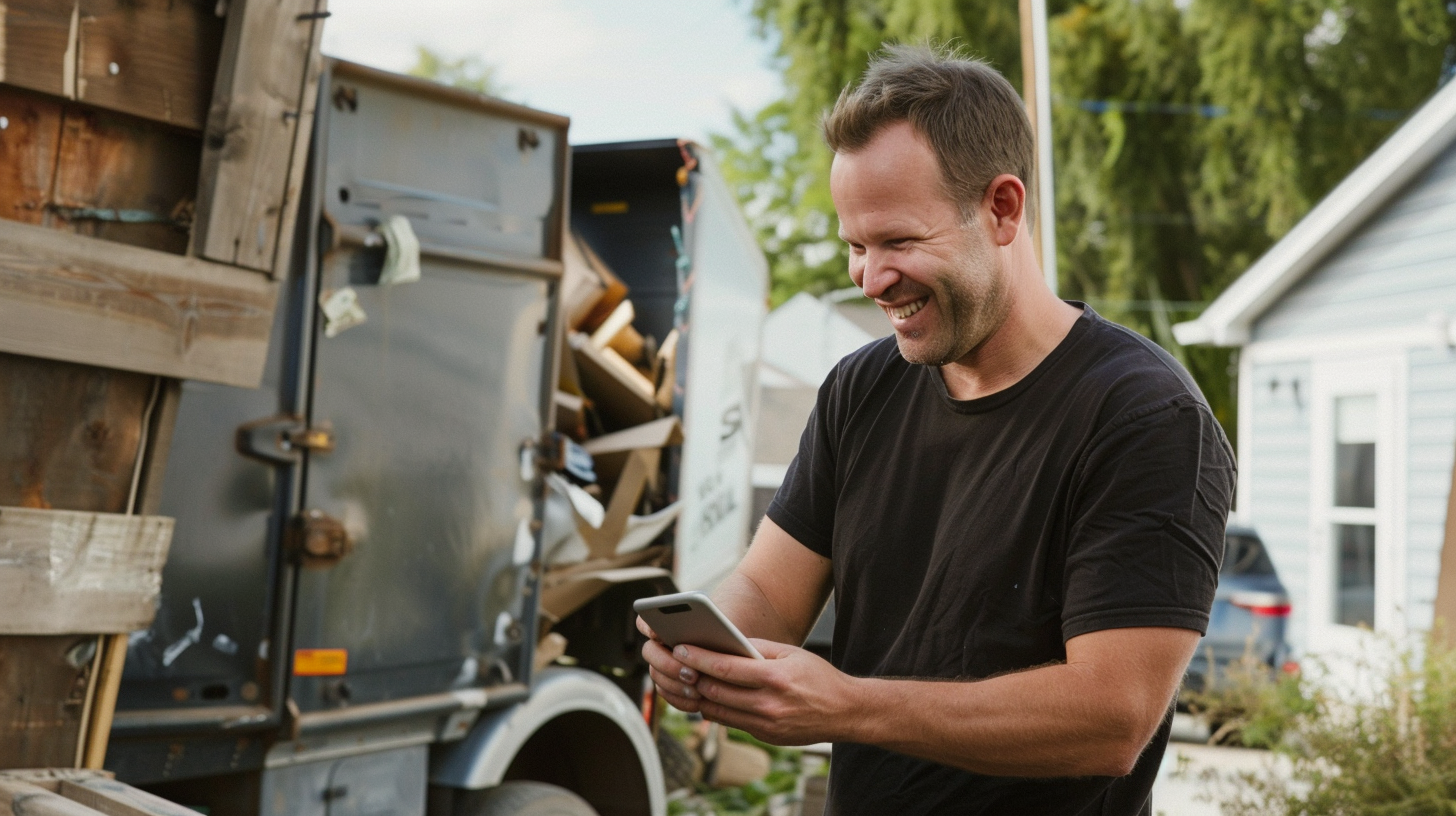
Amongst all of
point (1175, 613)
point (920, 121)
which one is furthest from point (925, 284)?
point (1175, 613)

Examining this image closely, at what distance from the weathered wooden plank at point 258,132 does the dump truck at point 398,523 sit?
762 mm

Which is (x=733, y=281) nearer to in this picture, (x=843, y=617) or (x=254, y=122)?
(x=254, y=122)

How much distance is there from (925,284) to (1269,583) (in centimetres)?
876

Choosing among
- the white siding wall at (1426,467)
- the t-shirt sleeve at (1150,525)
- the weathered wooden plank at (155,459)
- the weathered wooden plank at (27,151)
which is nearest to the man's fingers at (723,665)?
the t-shirt sleeve at (1150,525)

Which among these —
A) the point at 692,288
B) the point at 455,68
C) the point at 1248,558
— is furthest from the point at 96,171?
the point at 455,68

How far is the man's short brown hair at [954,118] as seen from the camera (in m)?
1.96

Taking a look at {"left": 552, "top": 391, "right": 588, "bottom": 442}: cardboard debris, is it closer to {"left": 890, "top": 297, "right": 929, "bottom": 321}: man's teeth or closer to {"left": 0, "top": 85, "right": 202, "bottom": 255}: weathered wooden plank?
{"left": 0, "top": 85, "right": 202, "bottom": 255}: weathered wooden plank

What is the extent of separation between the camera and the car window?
995 cm

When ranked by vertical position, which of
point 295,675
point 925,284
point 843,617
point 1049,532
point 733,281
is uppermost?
point 733,281

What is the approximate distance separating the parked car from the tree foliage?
7.92 meters

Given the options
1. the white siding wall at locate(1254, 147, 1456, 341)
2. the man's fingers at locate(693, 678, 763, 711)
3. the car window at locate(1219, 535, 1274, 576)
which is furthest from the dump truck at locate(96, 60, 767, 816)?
the white siding wall at locate(1254, 147, 1456, 341)

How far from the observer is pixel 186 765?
3295 mm

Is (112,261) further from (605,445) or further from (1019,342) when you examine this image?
(605,445)

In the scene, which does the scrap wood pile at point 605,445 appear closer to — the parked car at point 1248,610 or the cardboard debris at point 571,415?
the cardboard debris at point 571,415
